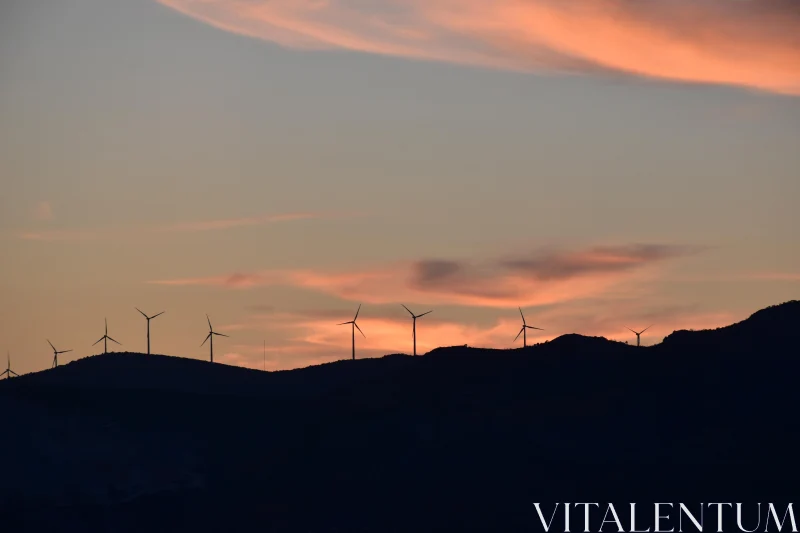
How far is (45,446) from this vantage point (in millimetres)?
182000

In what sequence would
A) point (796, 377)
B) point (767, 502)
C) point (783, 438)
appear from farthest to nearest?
point (796, 377)
point (783, 438)
point (767, 502)

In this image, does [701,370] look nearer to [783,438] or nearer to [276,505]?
[783,438]

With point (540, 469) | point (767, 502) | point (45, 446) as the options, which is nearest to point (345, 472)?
point (540, 469)

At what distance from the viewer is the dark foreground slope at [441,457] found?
555 feet

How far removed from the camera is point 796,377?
187625 millimetres

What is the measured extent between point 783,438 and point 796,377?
13.9m

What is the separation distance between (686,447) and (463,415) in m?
27.5

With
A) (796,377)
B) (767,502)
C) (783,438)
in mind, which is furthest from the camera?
(796,377)

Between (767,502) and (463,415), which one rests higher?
(463,415)

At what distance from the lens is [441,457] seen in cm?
18162

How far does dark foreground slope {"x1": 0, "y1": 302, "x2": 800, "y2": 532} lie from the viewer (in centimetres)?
16925

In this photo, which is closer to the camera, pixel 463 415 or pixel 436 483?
pixel 436 483

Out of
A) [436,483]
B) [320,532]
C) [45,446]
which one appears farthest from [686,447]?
[45,446]

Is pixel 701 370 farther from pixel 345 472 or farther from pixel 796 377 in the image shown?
pixel 345 472
